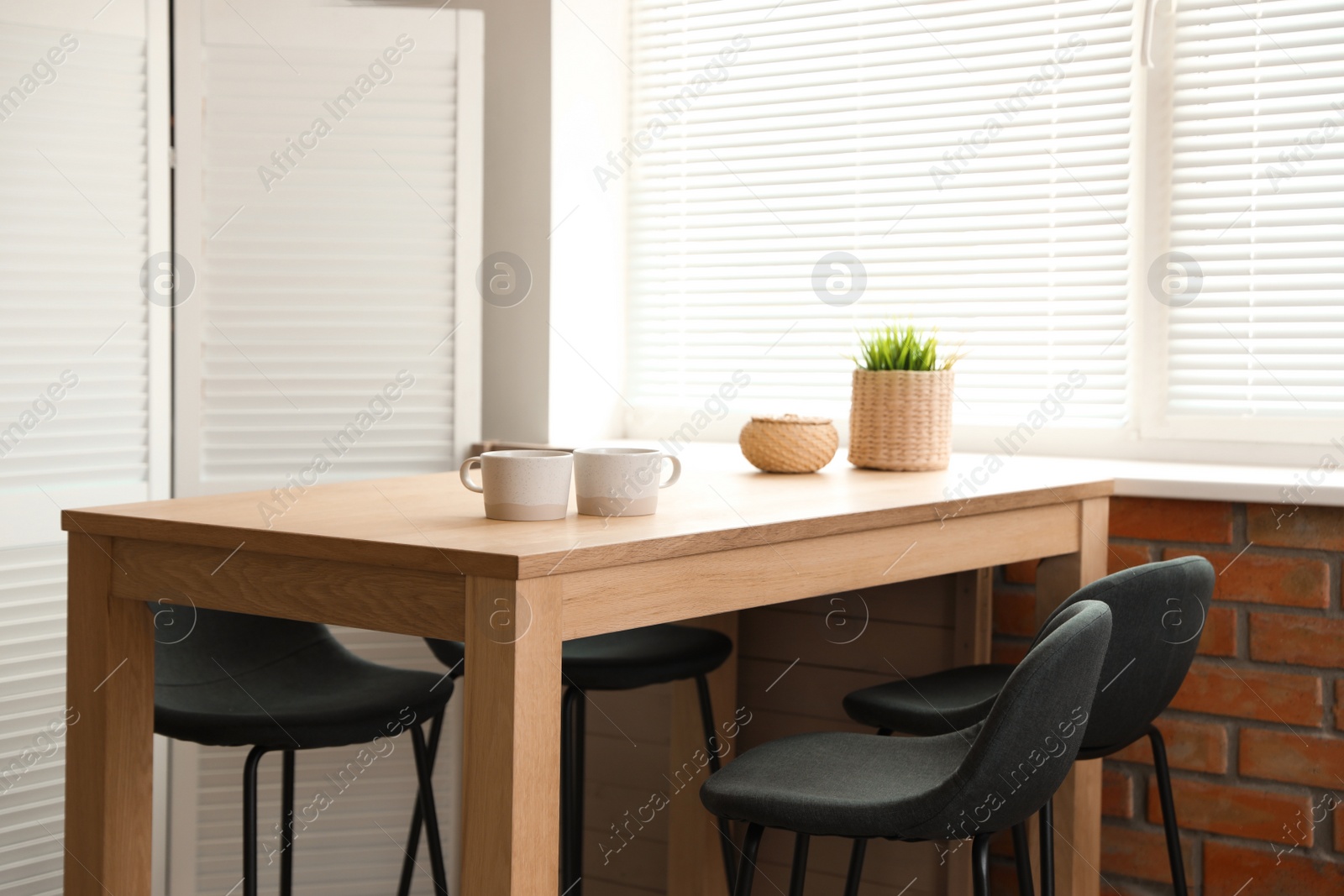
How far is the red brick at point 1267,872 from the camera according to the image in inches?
81.5

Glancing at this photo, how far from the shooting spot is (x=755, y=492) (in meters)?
A: 1.89

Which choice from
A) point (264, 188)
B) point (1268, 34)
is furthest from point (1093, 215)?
point (264, 188)

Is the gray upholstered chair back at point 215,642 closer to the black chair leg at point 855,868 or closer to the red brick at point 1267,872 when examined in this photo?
the black chair leg at point 855,868

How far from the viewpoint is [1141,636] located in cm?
171

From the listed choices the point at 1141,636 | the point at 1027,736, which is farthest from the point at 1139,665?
the point at 1027,736

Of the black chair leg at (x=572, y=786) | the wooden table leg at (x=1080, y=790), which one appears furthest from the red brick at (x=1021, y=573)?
the black chair leg at (x=572, y=786)

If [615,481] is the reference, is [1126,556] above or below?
below

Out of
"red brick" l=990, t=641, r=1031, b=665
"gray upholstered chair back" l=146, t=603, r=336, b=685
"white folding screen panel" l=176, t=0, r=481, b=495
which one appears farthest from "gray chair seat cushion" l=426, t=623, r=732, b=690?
"white folding screen panel" l=176, t=0, r=481, b=495

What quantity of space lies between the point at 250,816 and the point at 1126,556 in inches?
59.1

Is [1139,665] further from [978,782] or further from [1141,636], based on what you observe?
[978,782]

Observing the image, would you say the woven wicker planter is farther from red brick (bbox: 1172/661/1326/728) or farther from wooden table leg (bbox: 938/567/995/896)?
red brick (bbox: 1172/661/1326/728)

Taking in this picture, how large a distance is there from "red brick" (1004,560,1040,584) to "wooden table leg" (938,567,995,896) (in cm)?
3

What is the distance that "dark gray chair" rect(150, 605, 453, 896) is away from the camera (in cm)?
183

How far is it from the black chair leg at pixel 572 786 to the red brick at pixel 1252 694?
3.38ft
